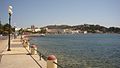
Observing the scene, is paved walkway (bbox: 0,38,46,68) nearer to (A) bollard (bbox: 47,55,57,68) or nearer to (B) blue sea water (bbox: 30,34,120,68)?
(A) bollard (bbox: 47,55,57,68)

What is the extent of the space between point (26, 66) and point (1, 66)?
1.59 m

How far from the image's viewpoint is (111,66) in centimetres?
2823

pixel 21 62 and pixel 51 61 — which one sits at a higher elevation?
pixel 51 61

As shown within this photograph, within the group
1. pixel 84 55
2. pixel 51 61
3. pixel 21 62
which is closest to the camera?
pixel 51 61

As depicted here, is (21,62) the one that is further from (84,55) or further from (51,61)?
(84,55)

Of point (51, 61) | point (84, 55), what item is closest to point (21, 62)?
point (51, 61)

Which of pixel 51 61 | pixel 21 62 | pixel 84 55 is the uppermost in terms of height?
pixel 51 61

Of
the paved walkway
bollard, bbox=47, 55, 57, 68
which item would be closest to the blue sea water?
the paved walkway

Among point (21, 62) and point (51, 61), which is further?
Result: point (21, 62)

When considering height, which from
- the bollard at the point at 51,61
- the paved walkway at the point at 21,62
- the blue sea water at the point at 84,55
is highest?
the bollard at the point at 51,61

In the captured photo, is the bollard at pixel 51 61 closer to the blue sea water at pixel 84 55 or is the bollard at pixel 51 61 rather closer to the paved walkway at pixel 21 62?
the paved walkway at pixel 21 62

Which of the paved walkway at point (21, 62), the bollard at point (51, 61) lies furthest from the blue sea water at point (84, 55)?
the bollard at point (51, 61)

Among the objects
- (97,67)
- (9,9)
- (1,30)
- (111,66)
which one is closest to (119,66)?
(111,66)

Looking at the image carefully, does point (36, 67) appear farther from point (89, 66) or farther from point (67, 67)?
point (89, 66)
